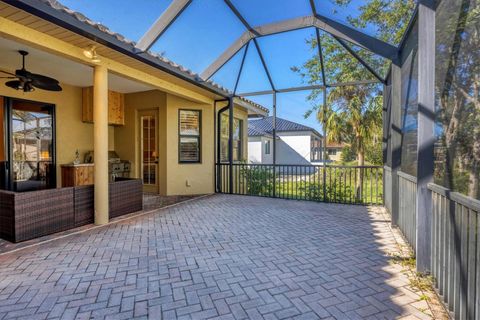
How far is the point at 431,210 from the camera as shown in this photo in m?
2.48

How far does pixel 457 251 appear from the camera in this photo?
182 centimetres

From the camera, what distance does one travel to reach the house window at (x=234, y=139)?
25.9ft

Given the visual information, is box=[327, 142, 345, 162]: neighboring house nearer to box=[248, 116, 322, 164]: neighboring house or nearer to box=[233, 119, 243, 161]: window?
box=[248, 116, 322, 164]: neighboring house

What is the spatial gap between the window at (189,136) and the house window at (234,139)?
2.65 ft

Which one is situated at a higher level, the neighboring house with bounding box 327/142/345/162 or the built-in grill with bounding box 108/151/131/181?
the neighboring house with bounding box 327/142/345/162

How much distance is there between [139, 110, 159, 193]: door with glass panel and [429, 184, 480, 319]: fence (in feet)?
20.7

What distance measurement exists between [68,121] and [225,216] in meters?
4.38

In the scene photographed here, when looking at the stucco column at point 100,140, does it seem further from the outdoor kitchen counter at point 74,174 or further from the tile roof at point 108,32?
the outdoor kitchen counter at point 74,174

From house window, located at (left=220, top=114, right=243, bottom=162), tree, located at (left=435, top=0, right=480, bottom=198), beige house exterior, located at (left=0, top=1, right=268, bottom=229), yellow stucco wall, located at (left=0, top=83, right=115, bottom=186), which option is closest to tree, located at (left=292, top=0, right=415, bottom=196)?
beige house exterior, located at (left=0, top=1, right=268, bottom=229)

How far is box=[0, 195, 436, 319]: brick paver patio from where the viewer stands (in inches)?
78.2

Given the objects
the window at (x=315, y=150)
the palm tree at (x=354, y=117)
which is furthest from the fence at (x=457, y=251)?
the window at (x=315, y=150)

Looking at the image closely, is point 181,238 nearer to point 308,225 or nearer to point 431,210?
point 308,225

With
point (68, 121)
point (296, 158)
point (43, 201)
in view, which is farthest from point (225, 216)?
point (296, 158)

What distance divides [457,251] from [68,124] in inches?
280
